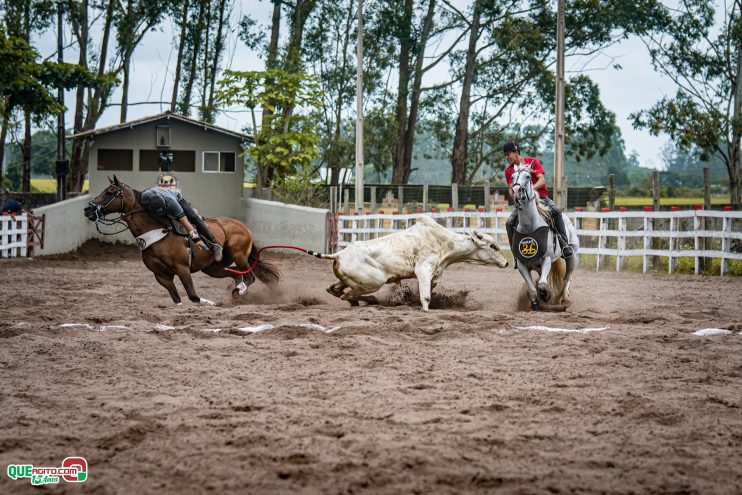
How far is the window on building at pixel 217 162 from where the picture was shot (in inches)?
1304

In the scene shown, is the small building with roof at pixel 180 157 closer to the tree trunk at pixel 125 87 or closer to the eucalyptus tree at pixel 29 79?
the eucalyptus tree at pixel 29 79

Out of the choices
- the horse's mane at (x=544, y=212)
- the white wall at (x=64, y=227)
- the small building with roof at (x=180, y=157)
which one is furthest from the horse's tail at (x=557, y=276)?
the small building with roof at (x=180, y=157)

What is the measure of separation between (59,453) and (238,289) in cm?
818

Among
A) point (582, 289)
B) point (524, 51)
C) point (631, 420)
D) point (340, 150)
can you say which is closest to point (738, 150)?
point (524, 51)

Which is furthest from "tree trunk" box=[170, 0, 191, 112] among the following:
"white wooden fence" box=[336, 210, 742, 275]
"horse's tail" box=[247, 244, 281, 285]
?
"horse's tail" box=[247, 244, 281, 285]

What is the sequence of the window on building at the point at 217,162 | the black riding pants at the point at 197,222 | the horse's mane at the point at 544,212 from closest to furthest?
the horse's mane at the point at 544,212, the black riding pants at the point at 197,222, the window on building at the point at 217,162

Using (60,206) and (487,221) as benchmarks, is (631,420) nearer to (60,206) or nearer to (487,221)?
(487,221)

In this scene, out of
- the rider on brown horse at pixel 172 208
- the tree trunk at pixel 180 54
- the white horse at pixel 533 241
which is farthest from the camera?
the tree trunk at pixel 180 54

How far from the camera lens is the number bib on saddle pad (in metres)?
11.3

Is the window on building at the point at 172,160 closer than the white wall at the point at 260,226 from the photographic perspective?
No

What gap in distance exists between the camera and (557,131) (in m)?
22.1

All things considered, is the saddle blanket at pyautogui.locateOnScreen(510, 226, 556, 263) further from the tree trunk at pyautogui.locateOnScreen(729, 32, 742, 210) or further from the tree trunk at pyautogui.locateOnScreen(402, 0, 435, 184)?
the tree trunk at pyautogui.locateOnScreen(402, 0, 435, 184)

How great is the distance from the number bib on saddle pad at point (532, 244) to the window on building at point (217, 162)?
23091 mm

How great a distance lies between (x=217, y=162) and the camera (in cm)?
3319
